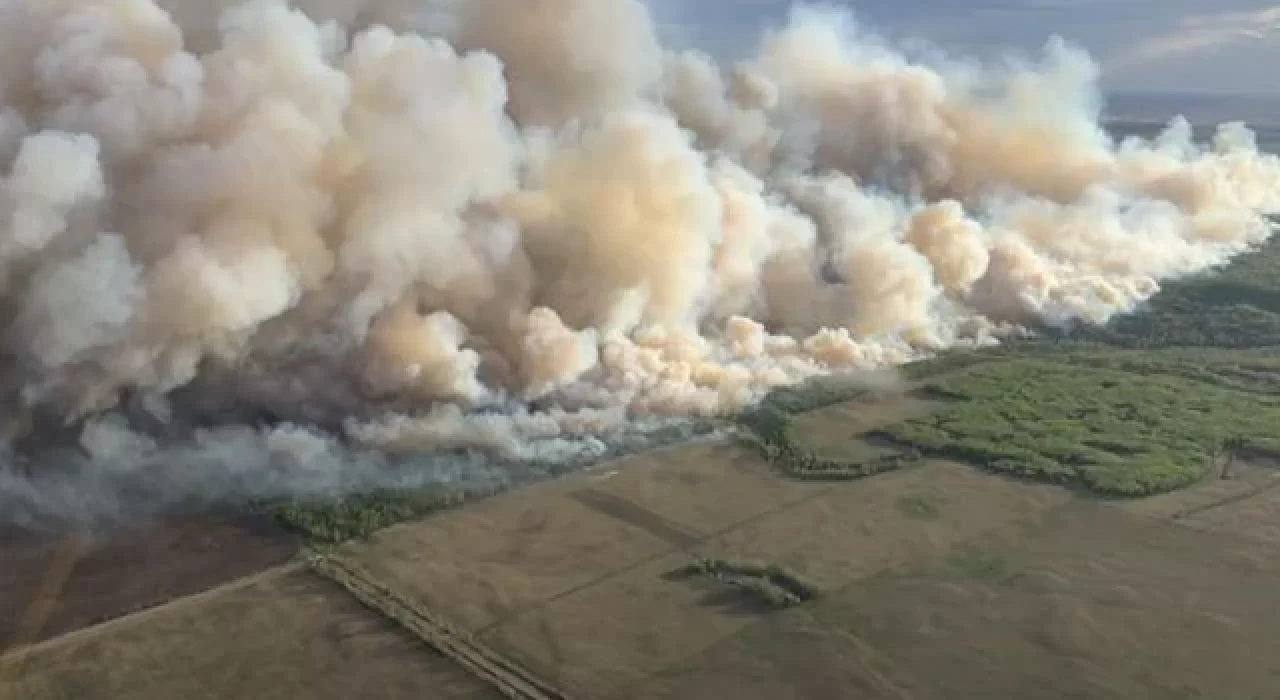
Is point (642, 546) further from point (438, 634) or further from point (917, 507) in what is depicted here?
point (917, 507)

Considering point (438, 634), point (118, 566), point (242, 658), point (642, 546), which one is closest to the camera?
point (242, 658)

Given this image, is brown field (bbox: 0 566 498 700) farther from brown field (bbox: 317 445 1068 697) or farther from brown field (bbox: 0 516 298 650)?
brown field (bbox: 317 445 1068 697)

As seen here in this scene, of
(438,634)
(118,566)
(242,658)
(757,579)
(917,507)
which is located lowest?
(242,658)

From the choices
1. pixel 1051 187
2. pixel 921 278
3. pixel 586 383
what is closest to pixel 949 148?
pixel 1051 187

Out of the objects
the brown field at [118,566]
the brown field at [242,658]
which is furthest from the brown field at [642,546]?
the brown field at [118,566]

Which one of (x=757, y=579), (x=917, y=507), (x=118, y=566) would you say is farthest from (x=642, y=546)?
(x=118, y=566)

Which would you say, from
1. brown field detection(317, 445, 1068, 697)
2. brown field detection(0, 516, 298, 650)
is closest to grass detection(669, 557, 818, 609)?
brown field detection(317, 445, 1068, 697)

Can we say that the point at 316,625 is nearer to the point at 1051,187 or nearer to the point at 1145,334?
the point at 1145,334
